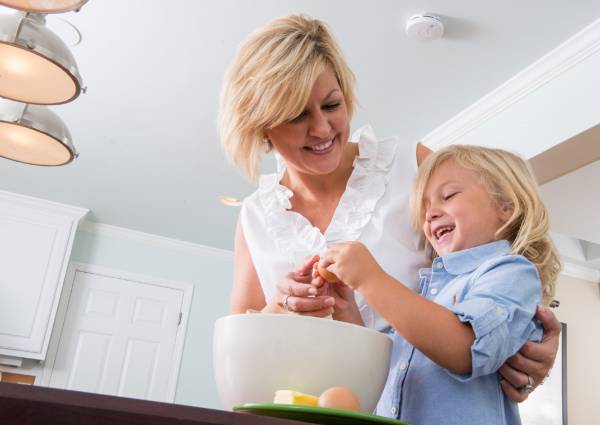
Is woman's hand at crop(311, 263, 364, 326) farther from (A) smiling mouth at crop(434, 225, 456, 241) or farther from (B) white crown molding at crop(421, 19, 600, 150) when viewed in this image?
(B) white crown molding at crop(421, 19, 600, 150)

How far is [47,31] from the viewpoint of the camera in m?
1.69

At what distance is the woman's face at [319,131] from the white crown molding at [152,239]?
4.10 meters

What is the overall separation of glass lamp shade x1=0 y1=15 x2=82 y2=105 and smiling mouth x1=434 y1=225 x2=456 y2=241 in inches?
48.8

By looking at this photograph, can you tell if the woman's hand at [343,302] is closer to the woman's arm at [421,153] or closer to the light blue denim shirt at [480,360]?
the light blue denim shirt at [480,360]

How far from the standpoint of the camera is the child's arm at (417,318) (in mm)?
611

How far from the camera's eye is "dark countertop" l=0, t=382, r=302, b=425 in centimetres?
26

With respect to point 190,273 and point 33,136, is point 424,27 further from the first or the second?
point 190,273

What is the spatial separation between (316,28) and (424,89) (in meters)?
1.80

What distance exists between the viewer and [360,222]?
1.12 meters

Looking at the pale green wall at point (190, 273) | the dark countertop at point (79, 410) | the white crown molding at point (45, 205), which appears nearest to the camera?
the dark countertop at point (79, 410)

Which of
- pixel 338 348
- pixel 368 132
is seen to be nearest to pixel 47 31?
pixel 368 132

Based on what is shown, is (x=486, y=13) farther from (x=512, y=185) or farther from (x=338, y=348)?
(x=338, y=348)

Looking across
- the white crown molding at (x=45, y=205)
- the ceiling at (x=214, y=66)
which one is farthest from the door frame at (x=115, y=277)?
the ceiling at (x=214, y=66)

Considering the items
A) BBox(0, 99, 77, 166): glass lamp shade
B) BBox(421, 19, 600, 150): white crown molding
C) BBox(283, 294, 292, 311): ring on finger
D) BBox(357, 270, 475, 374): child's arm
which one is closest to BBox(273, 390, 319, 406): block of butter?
BBox(357, 270, 475, 374): child's arm
